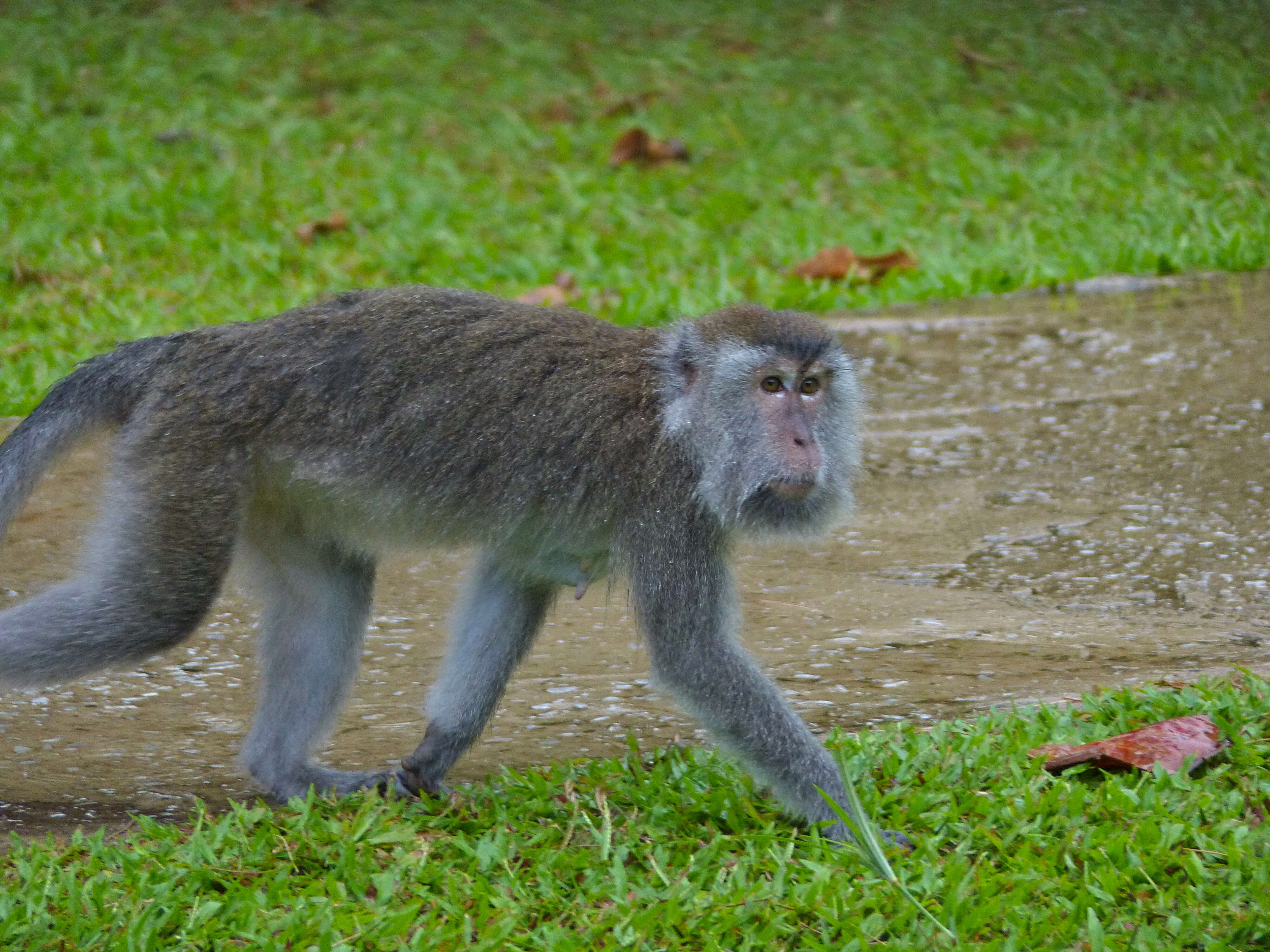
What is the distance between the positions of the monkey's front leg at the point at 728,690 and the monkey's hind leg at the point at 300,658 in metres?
0.92

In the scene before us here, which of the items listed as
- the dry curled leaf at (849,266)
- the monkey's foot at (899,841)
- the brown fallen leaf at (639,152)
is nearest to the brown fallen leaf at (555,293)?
the dry curled leaf at (849,266)

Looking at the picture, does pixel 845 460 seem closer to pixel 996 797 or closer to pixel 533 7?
pixel 996 797

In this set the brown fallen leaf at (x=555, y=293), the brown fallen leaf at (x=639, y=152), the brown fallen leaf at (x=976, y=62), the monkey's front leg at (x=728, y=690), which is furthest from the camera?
the brown fallen leaf at (x=976, y=62)

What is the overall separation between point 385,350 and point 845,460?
48.6 inches

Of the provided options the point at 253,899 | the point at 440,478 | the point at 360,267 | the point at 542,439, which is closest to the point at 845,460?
the point at 542,439

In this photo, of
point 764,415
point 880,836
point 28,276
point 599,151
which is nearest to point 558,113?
point 599,151

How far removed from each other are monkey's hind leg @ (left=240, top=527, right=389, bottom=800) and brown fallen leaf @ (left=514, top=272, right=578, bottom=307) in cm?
342

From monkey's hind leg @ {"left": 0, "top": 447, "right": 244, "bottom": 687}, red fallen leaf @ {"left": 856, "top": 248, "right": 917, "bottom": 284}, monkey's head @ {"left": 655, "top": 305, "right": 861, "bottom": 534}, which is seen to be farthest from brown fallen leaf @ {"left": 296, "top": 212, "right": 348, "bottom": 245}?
monkey's head @ {"left": 655, "top": 305, "right": 861, "bottom": 534}

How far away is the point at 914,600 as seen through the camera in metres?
Result: 5.37

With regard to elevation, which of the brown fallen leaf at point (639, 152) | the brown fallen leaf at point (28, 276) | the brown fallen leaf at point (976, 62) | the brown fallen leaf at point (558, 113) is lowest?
the brown fallen leaf at point (28, 276)

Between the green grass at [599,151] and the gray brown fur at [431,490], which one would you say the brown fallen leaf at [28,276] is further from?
the gray brown fur at [431,490]

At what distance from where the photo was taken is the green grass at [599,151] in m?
8.45

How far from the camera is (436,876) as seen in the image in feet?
11.8

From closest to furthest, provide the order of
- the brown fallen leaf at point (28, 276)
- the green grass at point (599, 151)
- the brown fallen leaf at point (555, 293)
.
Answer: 1. the brown fallen leaf at point (555, 293)
2. the brown fallen leaf at point (28, 276)
3. the green grass at point (599, 151)
